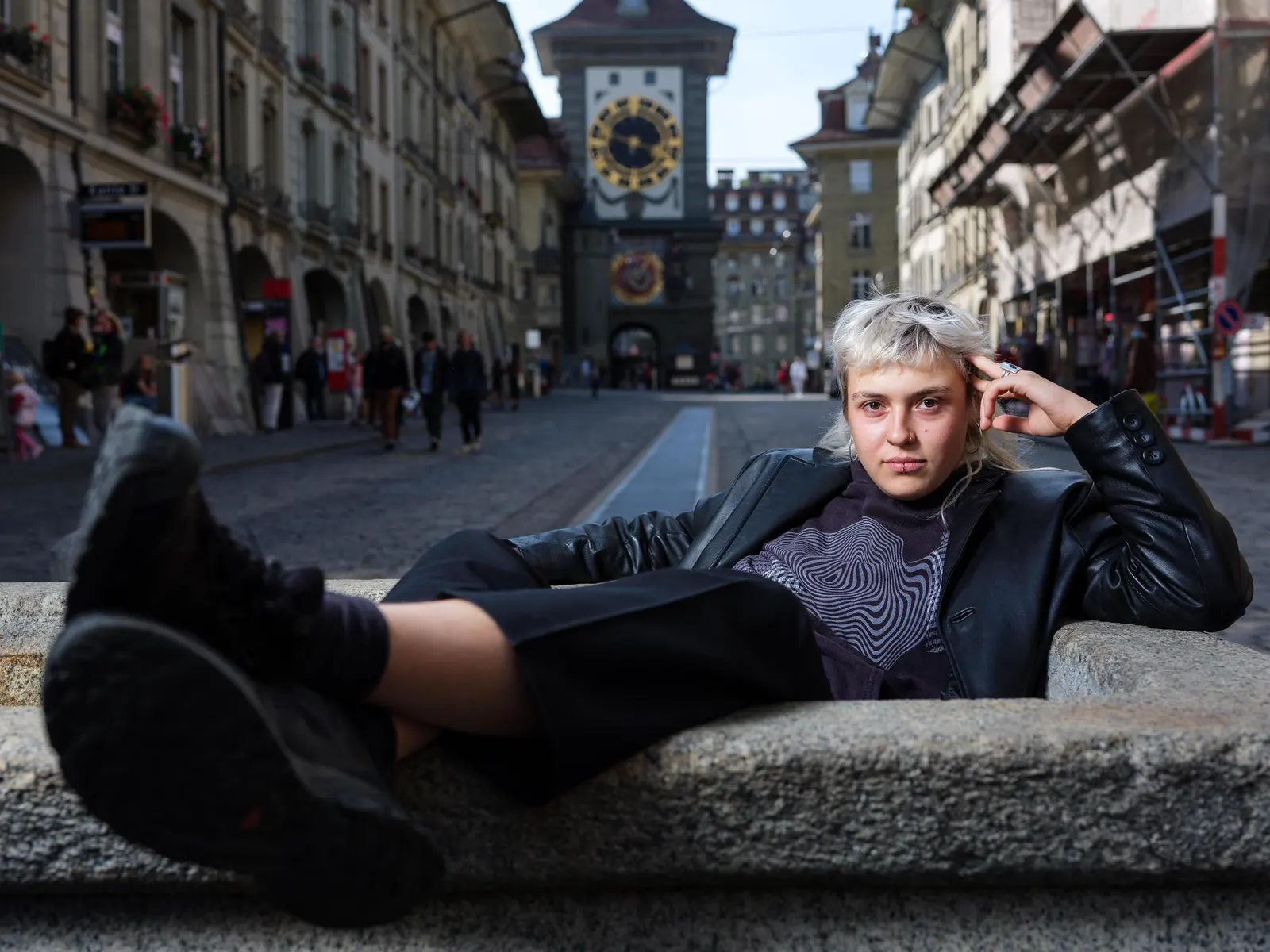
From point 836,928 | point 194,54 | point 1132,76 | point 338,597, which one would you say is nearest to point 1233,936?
point 836,928

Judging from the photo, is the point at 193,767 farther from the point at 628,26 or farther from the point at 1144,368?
the point at 628,26

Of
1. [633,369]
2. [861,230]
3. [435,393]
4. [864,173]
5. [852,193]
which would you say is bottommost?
[435,393]

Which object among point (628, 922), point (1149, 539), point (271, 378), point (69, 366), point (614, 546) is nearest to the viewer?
point (628, 922)

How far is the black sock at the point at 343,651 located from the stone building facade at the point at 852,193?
67.4m

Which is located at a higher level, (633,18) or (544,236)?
(633,18)

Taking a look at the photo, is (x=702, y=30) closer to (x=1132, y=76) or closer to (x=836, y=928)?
(x=1132, y=76)

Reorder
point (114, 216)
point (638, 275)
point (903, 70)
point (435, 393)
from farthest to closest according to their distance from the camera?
point (638, 275) → point (903, 70) → point (435, 393) → point (114, 216)

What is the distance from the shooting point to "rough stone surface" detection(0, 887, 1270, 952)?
67.4 inches

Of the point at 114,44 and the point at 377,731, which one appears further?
the point at 114,44

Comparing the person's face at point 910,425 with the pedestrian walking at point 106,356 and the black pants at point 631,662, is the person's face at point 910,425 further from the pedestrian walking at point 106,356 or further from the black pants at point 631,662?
the pedestrian walking at point 106,356


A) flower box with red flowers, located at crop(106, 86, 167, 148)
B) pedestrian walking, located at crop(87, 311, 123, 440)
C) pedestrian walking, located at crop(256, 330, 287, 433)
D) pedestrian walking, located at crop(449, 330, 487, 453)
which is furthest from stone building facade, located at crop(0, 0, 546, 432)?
pedestrian walking, located at crop(449, 330, 487, 453)

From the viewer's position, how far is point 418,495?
1119cm

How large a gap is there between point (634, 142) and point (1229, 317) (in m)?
59.1

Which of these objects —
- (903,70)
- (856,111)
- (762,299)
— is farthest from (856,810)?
(762,299)
